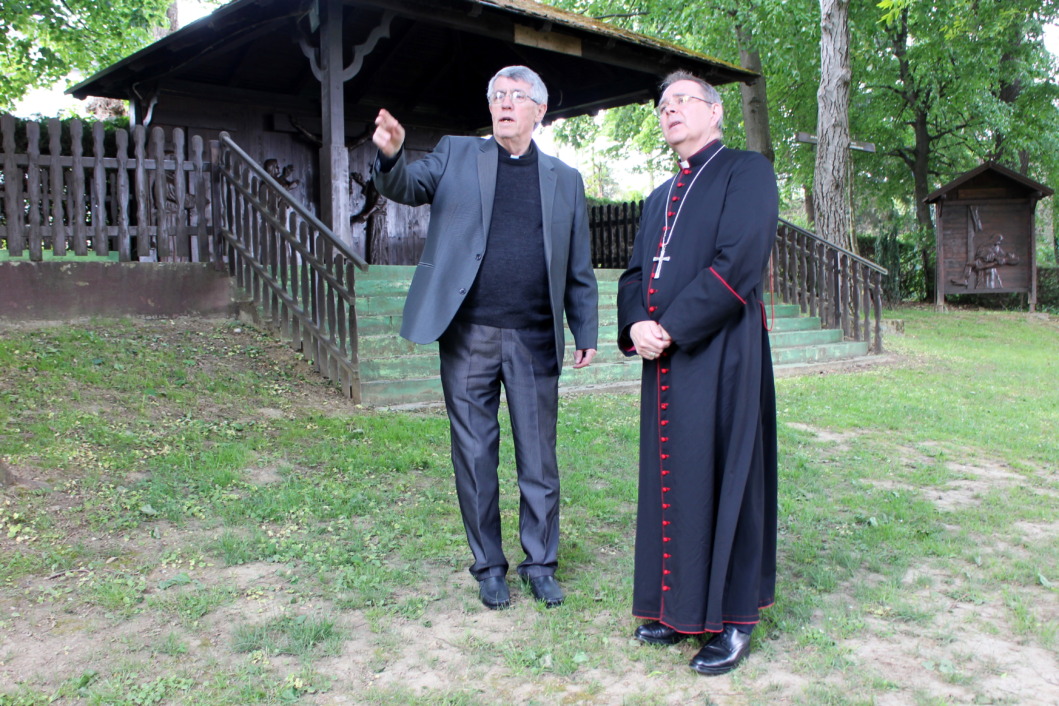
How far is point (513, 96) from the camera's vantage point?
3410mm

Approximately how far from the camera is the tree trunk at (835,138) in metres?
13.9

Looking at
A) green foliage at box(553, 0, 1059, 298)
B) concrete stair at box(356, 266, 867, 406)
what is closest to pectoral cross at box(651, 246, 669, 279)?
concrete stair at box(356, 266, 867, 406)

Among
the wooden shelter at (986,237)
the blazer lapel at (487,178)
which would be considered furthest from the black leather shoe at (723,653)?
the wooden shelter at (986,237)

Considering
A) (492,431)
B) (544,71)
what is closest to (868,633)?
(492,431)

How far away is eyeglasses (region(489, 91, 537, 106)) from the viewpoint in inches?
134

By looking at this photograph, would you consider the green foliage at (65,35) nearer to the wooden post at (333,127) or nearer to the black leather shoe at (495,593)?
the wooden post at (333,127)

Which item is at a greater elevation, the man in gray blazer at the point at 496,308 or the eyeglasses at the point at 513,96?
the eyeglasses at the point at 513,96

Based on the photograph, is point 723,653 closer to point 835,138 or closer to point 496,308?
point 496,308

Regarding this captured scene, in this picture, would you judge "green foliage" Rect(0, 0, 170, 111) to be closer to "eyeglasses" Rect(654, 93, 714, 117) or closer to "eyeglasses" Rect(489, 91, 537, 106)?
"eyeglasses" Rect(489, 91, 537, 106)

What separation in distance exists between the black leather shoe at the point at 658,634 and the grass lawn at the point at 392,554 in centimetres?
5

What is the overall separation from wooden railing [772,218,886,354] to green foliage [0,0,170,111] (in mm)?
11172

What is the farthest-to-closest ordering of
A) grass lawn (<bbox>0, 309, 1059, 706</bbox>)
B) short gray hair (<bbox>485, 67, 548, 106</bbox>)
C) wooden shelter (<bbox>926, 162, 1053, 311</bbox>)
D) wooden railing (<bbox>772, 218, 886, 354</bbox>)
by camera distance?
1. wooden shelter (<bbox>926, 162, 1053, 311</bbox>)
2. wooden railing (<bbox>772, 218, 886, 354</bbox>)
3. short gray hair (<bbox>485, 67, 548, 106</bbox>)
4. grass lawn (<bbox>0, 309, 1059, 706</bbox>)

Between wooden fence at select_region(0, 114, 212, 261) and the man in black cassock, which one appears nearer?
the man in black cassock

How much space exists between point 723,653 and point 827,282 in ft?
33.9
